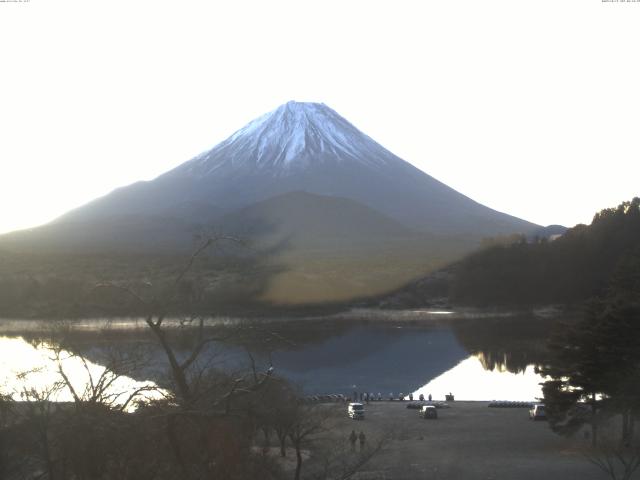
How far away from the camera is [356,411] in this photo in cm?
1712

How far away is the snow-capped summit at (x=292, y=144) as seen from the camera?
86375 millimetres

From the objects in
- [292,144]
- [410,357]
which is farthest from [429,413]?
[292,144]

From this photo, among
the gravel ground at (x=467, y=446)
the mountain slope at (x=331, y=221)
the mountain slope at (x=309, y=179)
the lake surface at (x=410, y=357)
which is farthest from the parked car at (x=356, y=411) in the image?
the mountain slope at (x=309, y=179)

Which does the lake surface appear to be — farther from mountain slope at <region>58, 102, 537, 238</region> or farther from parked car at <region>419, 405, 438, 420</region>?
mountain slope at <region>58, 102, 537, 238</region>

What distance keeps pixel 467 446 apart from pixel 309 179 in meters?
69.7

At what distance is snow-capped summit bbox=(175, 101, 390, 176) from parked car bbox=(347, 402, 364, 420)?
66615 millimetres

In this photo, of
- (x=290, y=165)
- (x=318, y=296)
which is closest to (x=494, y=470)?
(x=318, y=296)

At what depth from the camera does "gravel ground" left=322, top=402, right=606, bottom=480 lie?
1191 cm

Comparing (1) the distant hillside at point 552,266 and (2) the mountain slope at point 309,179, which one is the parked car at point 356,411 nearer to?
(1) the distant hillside at point 552,266

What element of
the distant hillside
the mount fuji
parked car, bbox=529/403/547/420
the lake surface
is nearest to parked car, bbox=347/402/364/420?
the lake surface

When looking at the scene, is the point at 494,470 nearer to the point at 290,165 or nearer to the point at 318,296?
the point at 318,296

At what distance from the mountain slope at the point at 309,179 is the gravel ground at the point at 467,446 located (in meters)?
48.6

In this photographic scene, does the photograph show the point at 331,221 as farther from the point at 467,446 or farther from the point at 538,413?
the point at 467,446

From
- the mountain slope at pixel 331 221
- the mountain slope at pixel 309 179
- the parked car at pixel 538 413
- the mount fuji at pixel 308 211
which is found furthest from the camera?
the mountain slope at pixel 309 179
